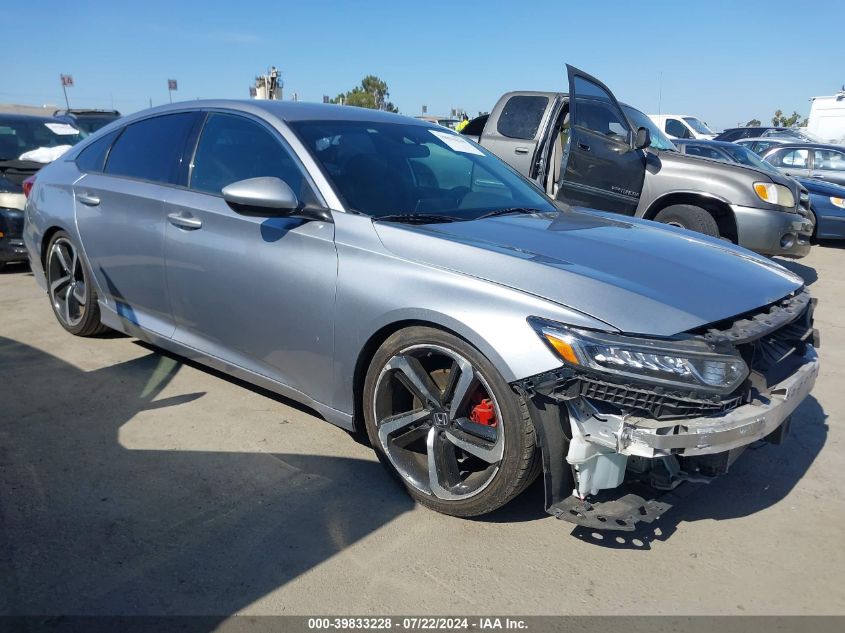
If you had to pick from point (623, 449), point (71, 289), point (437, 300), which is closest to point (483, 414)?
point (437, 300)

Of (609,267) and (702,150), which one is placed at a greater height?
(609,267)

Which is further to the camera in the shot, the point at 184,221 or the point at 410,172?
the point at 184,221

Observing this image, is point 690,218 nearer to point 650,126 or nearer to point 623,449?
point 650,126

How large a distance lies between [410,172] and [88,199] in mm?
2242

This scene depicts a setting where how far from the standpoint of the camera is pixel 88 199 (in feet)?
14.6

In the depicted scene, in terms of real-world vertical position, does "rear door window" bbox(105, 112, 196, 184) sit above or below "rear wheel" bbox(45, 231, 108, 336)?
above

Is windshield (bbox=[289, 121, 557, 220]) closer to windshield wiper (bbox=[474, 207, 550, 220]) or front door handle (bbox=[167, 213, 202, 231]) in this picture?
windshield wiper (bbox=[474, 207, 550, 220])

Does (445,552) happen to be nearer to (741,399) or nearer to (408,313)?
(408,313)

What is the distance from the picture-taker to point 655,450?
7.58ft

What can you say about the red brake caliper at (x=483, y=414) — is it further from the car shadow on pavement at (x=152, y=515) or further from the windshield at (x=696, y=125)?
the windshield at (x=696, y=125)

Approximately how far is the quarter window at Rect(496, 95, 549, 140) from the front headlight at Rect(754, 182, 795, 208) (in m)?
2.35

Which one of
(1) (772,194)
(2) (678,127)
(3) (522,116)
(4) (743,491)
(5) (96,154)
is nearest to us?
(4) (743,491)

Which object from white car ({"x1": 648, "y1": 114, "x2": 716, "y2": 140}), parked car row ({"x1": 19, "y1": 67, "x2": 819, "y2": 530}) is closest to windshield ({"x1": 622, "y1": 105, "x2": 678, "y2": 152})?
parked car row ({"x1": 19, "y1": 67, "x2": 819, "y2": 530})

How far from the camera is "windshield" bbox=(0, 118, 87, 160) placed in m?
7.84
